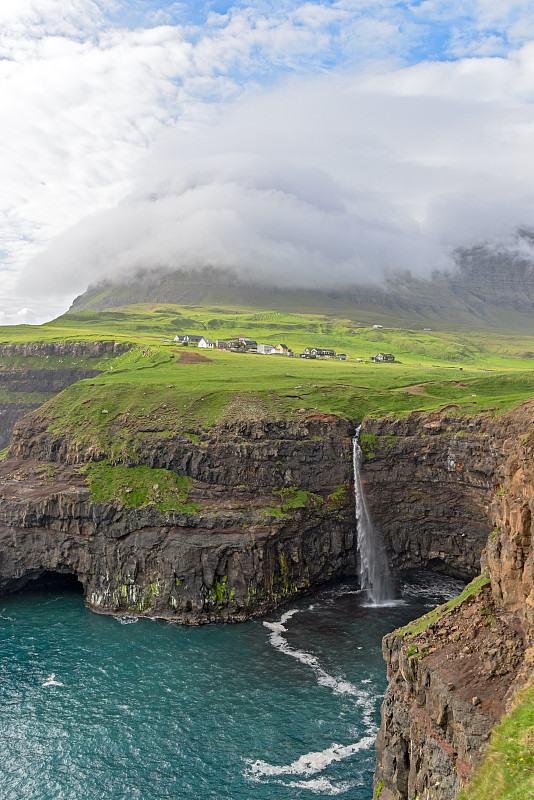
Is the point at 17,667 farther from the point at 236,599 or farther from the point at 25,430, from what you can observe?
the point at 25,430

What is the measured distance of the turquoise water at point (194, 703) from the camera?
4788cm

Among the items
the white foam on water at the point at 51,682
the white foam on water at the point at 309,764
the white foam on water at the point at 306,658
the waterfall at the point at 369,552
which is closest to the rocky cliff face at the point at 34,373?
the waterfall at the point at 369,552

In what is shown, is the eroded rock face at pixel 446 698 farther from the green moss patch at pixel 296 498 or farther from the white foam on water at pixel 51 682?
the green moss patch at pixel 296 498

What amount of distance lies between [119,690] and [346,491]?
43763 millimetres

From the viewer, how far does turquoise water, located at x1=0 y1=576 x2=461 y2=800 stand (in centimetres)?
4788

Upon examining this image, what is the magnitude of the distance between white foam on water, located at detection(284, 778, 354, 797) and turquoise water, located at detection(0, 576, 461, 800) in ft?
0.29

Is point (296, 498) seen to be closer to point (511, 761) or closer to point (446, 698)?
point (446, 698)

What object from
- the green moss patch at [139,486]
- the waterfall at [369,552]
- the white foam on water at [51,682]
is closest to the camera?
the white foam on water at [51,682]

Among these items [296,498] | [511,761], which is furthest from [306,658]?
[511,761]

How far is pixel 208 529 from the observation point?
82.4 meters

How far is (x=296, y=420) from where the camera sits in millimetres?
93875

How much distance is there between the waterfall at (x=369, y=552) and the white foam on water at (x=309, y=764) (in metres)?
33.8

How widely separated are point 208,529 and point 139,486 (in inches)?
559

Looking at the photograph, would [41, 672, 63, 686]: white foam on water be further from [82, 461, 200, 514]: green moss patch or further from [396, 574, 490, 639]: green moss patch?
[396, 574, 490, 639]: green moss patch
